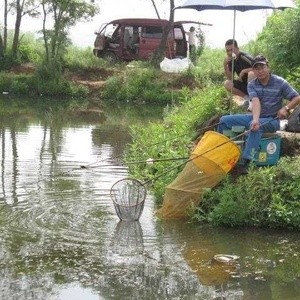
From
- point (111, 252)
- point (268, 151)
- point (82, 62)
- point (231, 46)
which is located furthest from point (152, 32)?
point (111, 252)

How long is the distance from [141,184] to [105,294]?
2.75 meters

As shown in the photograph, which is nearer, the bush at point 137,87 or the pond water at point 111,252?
the pond water at point 111,252

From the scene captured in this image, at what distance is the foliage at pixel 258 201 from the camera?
8742 mm

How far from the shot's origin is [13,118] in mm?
20516

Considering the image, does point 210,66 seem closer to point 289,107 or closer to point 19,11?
point 19,11

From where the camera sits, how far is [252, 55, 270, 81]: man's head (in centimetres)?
934

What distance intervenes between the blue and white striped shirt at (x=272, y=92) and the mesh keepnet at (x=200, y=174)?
0.85 meters

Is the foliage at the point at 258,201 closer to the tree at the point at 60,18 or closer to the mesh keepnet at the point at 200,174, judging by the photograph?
the mesh keepnet at the point at 200,174

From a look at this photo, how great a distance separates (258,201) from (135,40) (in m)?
21.7

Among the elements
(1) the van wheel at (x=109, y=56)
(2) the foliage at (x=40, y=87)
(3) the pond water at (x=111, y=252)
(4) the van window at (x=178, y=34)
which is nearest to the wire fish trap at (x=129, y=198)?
(3) the pond water at (x=111, y=252)

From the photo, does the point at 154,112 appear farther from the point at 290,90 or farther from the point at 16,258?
the point at 16,258

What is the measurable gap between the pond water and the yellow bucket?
2.48 feet

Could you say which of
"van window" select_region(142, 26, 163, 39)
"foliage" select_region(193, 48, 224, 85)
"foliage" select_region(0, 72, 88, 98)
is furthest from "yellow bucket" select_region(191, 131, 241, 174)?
"van window" select_region(142, 26, 163, 39)

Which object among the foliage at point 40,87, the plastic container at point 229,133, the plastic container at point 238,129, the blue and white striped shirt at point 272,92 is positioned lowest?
the foliage at point 40,87
